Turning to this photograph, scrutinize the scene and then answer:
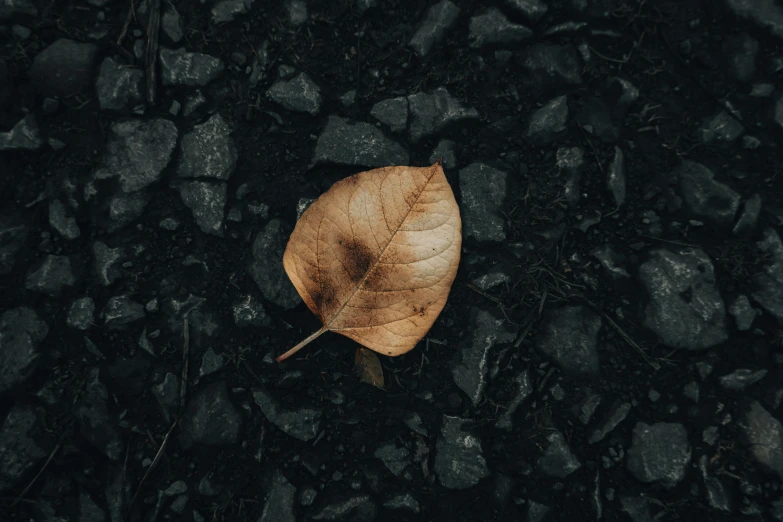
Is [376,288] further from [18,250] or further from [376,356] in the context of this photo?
[18,250]

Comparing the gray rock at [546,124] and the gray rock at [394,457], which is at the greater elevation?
the gray rock at [546,124]

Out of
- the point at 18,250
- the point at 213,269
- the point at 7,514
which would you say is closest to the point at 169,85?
the point at 213,269

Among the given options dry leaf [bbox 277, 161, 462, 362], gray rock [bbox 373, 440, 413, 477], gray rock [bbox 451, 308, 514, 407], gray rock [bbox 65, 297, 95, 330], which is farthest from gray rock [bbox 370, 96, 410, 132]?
gray rock [bbox 65, 297, 95, 330]

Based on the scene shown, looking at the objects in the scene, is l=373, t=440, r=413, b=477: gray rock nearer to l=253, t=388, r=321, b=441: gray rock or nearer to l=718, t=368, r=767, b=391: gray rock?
l=253, t=388, r=321, b=441: gray rock

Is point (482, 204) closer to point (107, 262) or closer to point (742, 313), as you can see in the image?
point (742, 313)

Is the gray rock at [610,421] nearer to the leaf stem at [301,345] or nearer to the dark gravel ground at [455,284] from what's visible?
the dark gravel ground at [455,284]

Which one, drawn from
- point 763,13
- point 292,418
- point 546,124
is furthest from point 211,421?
point 763,13

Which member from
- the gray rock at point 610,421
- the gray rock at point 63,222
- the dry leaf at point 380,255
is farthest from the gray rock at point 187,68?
the gray rock at point 610,421
